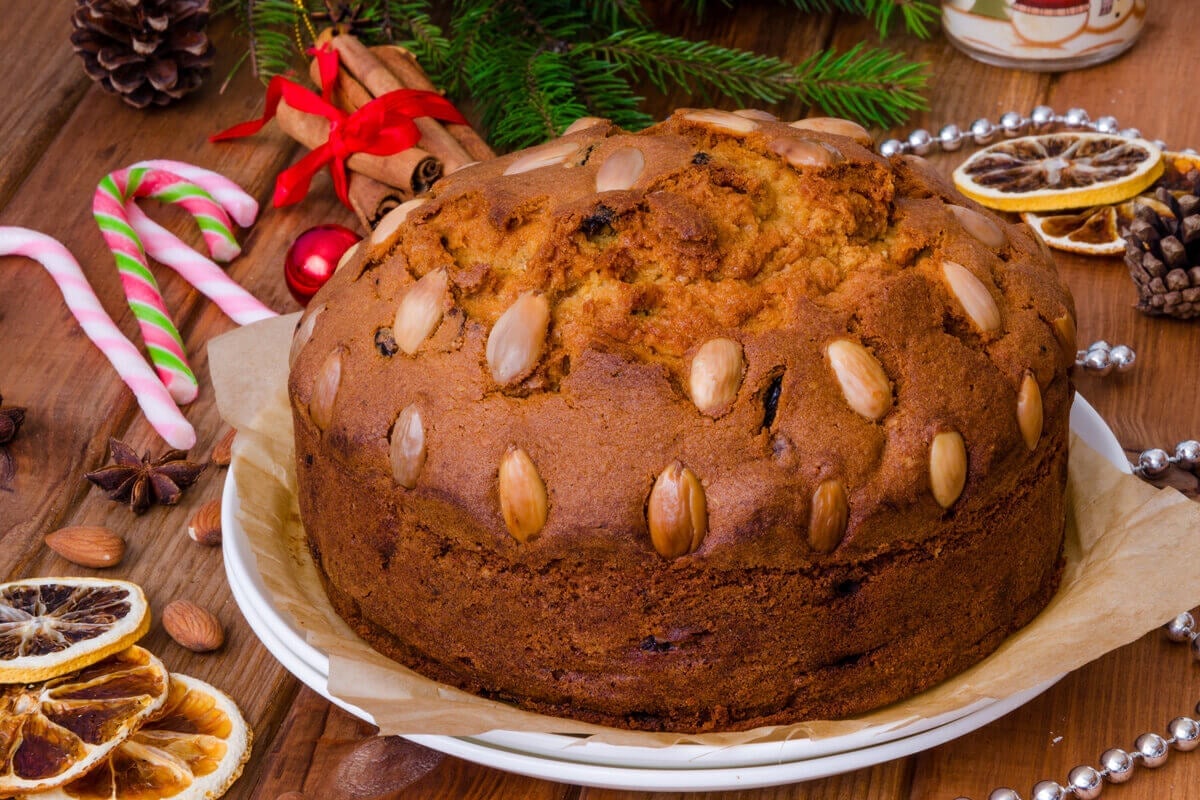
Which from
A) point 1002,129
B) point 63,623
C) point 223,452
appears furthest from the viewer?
point 1002,129

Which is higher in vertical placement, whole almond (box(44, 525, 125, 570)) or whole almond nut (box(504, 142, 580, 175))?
whole almond nut (box(504, 142, 580, 175))

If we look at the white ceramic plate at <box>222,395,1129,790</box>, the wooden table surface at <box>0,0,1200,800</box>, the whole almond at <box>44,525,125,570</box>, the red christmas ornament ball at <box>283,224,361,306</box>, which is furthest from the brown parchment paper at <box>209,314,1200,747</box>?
the red christmas ornament ball at <box>283,224,361,306</box>

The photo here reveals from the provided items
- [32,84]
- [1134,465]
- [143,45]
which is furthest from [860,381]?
[32,84]

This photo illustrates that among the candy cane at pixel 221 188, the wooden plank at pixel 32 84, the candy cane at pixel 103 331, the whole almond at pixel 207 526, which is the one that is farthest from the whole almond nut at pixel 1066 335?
the wooden plank at pixel 32 84

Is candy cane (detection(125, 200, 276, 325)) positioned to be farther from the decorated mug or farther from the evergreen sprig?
the decorated mug

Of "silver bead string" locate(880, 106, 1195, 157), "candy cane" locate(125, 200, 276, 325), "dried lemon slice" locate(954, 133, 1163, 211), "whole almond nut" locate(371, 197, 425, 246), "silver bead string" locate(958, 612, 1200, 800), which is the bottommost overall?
"silver bead string" locate(958, 612, 1200, 800)

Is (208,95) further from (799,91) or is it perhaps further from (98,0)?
(799,91)

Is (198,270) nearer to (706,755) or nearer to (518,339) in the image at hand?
(518,339)
